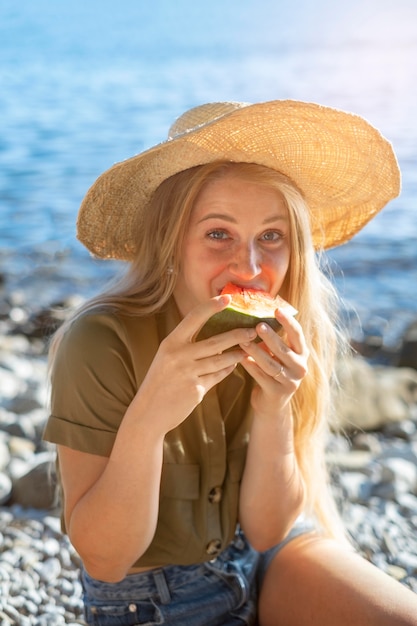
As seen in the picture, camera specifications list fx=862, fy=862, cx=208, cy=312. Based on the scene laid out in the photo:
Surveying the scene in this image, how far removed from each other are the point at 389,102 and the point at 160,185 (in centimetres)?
2061

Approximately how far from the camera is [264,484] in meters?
3.26

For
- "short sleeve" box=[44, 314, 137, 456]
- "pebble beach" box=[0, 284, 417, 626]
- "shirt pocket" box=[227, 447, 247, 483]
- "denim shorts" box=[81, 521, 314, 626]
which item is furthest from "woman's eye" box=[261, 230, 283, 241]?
"pebble beach" box=[0, 284, 417, 626]

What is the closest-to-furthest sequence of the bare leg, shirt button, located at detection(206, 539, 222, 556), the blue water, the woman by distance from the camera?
the woman < the bare leg < shirt button, located at detection(206, 539, 222, 556) < the blue water

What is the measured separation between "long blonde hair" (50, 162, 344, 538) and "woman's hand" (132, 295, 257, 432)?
49 cm

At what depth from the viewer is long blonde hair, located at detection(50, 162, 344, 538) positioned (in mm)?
3105

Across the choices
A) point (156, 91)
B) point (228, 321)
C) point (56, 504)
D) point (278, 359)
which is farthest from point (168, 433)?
point (156, 91)

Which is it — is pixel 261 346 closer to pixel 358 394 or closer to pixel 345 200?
pixel 345 200

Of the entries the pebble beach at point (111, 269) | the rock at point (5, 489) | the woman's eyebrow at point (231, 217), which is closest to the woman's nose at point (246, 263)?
the woman's eyebrow at point (231, 217)

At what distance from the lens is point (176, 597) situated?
320 cm

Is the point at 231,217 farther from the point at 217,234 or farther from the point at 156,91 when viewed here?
the point at 156,91

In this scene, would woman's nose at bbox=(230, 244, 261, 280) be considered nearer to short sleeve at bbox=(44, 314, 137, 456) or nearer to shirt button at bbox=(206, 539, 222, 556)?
short sleeve at bbox=(44, 314, 137, 456)

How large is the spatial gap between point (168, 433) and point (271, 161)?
1079mm

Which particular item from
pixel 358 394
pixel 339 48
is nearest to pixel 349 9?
pixel 339 48

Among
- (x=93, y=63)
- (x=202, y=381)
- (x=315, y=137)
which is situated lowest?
(x=202, y=381)
